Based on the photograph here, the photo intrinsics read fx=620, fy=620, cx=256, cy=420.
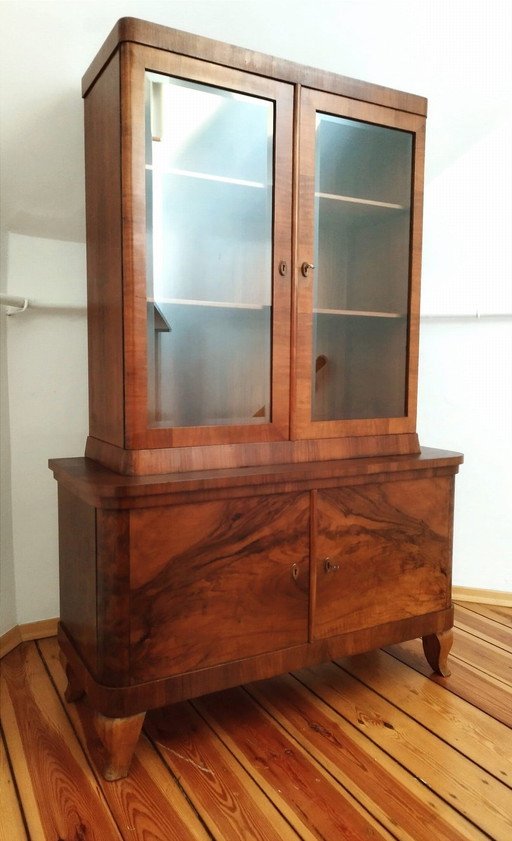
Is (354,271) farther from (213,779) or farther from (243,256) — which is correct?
(213,779)

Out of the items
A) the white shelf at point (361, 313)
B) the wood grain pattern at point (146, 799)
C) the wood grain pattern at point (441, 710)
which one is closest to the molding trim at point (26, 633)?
the wood grain pattern at point (146, 799)

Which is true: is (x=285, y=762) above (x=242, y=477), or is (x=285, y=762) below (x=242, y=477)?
below

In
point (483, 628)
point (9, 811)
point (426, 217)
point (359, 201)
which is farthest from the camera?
point (426, 217)

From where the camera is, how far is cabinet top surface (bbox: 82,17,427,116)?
1.30m

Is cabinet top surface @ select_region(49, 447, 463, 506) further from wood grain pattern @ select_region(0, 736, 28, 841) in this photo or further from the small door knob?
wood grain pattern @ select_region(0, 736, 28, 841)

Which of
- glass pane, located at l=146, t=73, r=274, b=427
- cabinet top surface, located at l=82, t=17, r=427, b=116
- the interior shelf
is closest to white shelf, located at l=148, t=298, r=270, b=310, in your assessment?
glass pane, located at l=146, t=73, r=274, b=427

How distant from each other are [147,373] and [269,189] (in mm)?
548

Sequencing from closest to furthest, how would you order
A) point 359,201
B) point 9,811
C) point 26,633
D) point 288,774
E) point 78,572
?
1. point 9,811
2. point 288,774
3. point 78,572
4. point 359,201
5. point 26,633

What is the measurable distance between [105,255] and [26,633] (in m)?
1.20

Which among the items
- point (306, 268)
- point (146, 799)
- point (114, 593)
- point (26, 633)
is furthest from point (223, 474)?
point (26, 633)

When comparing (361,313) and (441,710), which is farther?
(361,313)

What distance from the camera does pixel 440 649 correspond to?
1.74m

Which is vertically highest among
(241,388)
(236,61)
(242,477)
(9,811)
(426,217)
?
(236,61)

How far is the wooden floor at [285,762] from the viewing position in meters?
1.17
